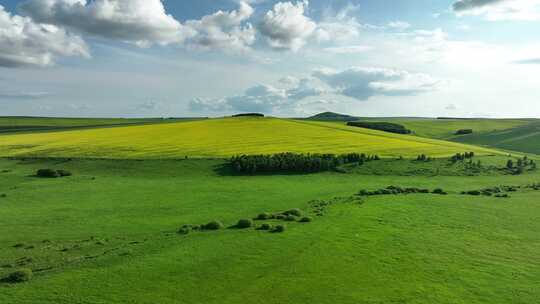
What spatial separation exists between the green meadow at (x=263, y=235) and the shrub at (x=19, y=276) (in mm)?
538

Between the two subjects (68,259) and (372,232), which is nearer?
(68,259)

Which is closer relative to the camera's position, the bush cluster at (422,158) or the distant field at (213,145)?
the bush cluster at (422,158)

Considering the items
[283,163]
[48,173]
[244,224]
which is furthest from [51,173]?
[244,224]

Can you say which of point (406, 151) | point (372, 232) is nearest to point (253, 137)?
point (406, 151)

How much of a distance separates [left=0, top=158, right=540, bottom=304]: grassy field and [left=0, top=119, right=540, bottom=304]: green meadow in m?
0.11

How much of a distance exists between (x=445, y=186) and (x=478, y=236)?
903 inches

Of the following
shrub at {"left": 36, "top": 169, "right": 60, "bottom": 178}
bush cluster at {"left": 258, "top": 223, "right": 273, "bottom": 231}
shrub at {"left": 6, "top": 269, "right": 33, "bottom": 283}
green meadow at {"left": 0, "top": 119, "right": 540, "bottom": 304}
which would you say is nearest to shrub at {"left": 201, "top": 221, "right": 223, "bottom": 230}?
green meadow at {"left": 0, "top": 119, "right": 540, "bottom": 304}

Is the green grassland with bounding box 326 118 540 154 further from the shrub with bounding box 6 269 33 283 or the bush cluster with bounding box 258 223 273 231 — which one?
the shrub with bounding box 6 269 33 283

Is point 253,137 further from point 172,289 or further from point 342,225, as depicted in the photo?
point 172,289

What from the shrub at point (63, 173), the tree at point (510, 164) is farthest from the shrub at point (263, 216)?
the tree at point (510, 164)

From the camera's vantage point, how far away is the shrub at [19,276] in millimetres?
20594

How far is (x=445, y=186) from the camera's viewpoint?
165 ft

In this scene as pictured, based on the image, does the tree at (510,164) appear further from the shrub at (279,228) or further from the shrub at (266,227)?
the shrub at (266,227)

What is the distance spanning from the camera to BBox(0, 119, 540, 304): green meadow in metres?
19.6
